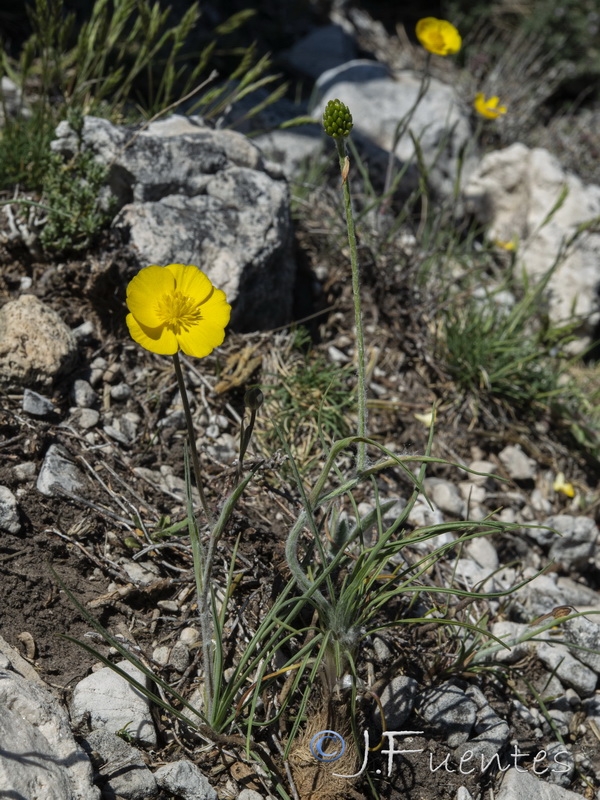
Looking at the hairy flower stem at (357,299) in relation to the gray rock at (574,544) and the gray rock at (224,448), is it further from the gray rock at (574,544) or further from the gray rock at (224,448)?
the gray rock at (574,544)

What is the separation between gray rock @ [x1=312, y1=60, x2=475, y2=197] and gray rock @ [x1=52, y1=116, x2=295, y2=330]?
5.34 ft

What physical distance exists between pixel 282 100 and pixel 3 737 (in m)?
4.48

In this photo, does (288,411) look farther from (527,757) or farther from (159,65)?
(159,65)

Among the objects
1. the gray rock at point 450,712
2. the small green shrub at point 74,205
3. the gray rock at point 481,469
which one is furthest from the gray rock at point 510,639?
the small green shrub at point 74,205

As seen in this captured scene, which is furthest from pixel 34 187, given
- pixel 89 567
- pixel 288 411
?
pixel 89 567

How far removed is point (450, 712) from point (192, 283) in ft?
5.01

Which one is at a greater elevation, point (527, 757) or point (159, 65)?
point (159, 65)

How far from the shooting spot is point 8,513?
85.4 inches

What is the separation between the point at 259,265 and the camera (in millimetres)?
3018

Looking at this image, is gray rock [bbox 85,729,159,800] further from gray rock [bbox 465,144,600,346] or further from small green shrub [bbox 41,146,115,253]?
gray rock [bbox 465,144,600,346]

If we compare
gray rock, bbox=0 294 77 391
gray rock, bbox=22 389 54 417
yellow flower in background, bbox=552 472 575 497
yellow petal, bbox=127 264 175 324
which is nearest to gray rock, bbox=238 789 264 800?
yellow petal, bbox=127 264 175 324

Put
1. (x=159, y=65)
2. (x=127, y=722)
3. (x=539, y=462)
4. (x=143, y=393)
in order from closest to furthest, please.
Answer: (x=127, y=722), (x=143, y=393), (x=539, y=462), (x=159, y=65)

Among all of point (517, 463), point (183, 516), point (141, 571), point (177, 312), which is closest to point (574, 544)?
point (517, 463)

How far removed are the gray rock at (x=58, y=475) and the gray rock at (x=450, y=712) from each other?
132 centimetres
